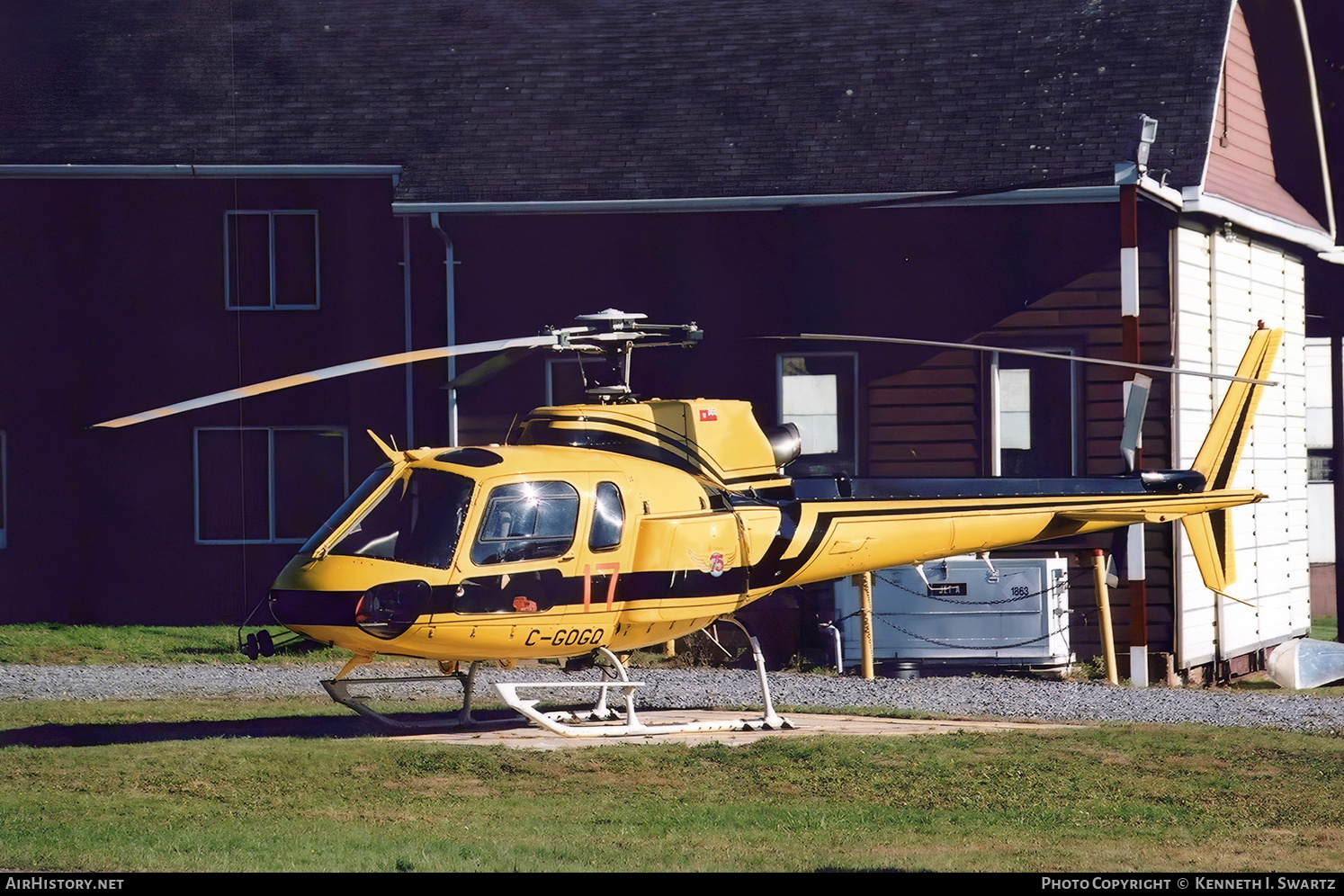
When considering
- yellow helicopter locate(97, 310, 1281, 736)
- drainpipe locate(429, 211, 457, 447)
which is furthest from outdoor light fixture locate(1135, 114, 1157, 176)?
drainpipe locate(429, 211, 457, 447)

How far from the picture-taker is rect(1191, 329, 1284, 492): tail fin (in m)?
14.4

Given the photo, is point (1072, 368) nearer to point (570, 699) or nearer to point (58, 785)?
point (570, 699)

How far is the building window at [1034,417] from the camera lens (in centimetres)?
1803

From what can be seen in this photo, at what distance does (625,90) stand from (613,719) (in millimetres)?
9775

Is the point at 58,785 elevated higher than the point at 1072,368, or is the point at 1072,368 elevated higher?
the point at 1072,368

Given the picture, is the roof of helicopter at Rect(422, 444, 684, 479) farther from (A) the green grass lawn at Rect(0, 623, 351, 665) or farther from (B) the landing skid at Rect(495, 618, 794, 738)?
(A) the green grass lawn at Rect(0, 623, 351, 665)

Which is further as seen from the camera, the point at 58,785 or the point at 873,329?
the point at 873,329

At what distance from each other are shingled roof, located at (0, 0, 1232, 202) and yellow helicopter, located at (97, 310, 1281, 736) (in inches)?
227

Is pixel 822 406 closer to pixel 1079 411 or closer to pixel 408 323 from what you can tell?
pixel 1079 411

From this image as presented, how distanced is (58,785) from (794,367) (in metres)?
10.7

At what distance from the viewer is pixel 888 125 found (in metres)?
18.8

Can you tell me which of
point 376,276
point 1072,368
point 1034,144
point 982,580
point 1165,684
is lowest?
point 1165,684

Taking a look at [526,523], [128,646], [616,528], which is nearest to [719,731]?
[616,528]

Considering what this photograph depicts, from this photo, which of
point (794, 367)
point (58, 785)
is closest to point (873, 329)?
point (794, 367)
